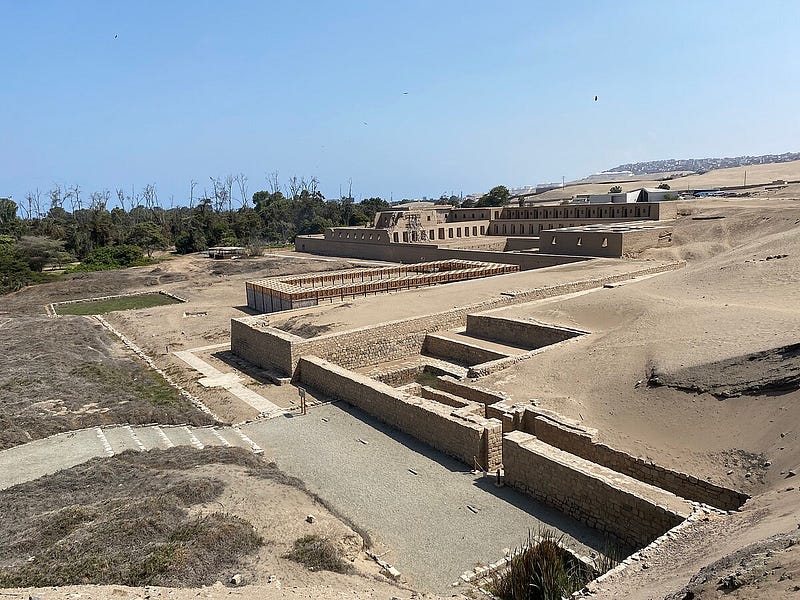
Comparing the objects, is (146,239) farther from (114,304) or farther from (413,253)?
(413,253)

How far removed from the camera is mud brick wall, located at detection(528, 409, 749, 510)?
7.53 m

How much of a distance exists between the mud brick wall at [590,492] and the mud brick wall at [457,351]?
5.64 metres

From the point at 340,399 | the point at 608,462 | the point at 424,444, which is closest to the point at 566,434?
the point at 608,462

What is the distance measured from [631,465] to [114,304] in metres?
27.4

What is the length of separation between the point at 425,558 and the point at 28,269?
3862 cm

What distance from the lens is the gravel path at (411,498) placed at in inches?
Result: 288

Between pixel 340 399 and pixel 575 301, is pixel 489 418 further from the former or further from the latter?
pixel 575 301

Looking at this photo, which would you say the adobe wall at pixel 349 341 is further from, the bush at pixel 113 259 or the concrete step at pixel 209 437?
the bush at pixel 113 259

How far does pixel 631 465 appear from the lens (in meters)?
8.57

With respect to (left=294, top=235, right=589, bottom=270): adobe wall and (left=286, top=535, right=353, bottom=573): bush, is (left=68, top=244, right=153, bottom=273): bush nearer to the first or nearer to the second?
(left=294, top=235, right=589, bottom=270): adobe wall

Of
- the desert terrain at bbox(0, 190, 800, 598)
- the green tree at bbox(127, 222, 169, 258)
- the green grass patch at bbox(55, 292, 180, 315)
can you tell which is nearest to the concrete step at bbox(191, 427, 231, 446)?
the desert terrain at bbox(0, 190, 800, 598)

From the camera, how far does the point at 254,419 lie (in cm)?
1252

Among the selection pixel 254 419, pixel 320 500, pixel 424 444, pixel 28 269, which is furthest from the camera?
pixel 28 269

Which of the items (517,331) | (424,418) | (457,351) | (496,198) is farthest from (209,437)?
(496,198)
